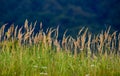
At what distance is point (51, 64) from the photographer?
28.0 ft

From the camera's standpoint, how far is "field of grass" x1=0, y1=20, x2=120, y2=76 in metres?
8.25

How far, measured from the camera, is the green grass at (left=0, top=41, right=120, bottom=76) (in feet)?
26.8

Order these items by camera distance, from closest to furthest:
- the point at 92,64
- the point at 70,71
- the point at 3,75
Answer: the point at 3,75
the point at 70,71
the point at 92,64

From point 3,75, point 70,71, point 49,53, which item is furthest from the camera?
point 49,53

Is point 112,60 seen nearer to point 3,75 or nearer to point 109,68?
point 109,68

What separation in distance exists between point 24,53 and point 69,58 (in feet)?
3.27

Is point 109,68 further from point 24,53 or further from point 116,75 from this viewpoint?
point 24,53

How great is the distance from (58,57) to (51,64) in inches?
24.1

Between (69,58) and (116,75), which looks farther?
(69,58)

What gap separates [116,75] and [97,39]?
1.34 metres

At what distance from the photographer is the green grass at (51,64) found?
8.16 metres

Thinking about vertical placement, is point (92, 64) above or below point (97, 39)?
below

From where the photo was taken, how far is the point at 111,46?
1011 centimetres

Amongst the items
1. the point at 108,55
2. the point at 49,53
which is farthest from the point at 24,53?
the point at 108,55
